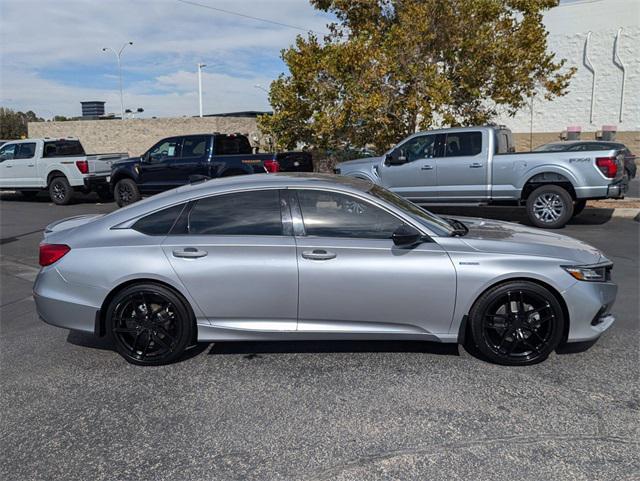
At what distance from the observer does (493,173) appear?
35.8ft

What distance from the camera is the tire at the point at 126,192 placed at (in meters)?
14.9

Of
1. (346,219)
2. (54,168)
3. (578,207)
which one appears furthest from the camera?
(54,168)

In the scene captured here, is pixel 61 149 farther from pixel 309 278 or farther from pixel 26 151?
pixel 309 278

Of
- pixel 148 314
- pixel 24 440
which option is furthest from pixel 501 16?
pixel 24 440

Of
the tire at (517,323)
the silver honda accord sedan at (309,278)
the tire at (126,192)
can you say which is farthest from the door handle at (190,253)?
the tire at (126,192)

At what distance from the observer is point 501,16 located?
1477cm

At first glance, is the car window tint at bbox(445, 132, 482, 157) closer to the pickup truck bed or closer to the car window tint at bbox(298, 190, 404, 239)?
the pickup truck bed

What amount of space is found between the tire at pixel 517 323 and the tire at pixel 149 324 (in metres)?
2.22

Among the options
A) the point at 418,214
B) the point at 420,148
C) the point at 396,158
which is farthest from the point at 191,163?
the point at 418,214

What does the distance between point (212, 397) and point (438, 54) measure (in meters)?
11.8

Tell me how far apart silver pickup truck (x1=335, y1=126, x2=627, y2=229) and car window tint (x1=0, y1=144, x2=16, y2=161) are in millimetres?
11244

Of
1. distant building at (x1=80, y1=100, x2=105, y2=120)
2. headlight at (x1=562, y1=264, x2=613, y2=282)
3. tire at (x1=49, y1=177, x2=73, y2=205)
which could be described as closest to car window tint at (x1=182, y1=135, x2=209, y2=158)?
tire at (x1=49, y1=177, x2=73, y2=205)

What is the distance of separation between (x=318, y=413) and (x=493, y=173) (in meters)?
8.31

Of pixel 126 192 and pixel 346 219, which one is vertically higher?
pixel 346 219
